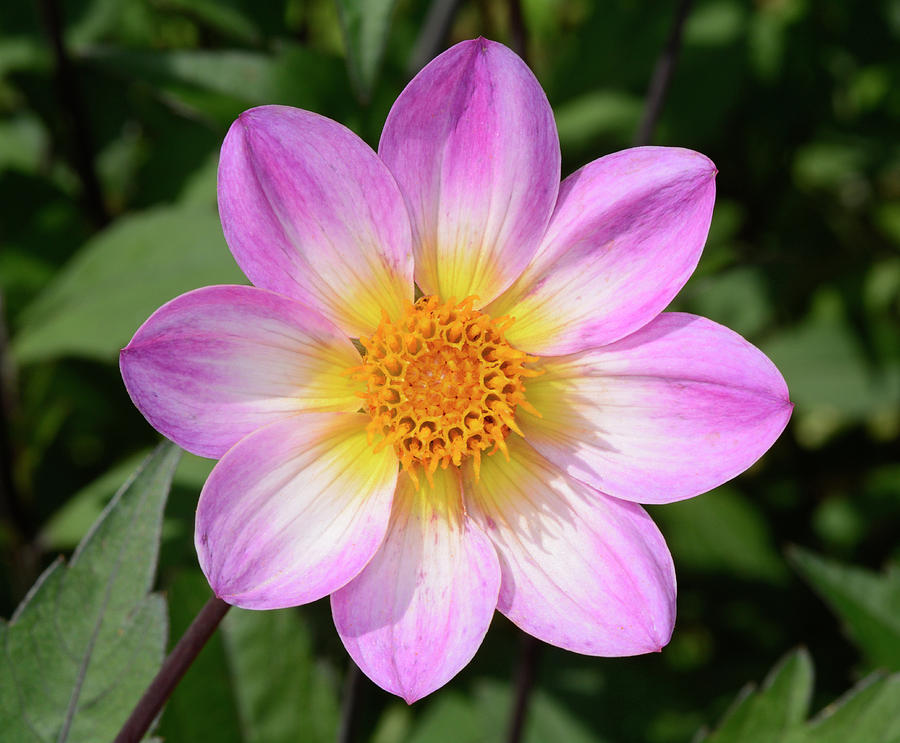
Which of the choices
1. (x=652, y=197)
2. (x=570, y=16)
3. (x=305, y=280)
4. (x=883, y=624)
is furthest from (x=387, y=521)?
(x=570, y=16)

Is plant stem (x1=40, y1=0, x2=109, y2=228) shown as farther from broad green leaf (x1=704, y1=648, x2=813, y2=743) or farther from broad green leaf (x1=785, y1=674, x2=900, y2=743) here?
broad green leaf (x1=785, y1=674, x2=900, y2=743)

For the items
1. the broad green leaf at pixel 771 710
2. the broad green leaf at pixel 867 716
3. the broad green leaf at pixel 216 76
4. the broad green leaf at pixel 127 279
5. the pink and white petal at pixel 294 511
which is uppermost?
the broad green leaf at pixel 216 76

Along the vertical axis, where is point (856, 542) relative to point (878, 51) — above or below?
below

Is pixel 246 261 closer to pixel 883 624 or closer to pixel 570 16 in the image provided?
pixel 883 624

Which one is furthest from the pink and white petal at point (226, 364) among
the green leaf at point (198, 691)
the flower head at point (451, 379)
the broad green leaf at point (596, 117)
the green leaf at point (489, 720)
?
the broad green leaf at point (596, 117)

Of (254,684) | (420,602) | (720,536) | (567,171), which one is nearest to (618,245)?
(420,602)

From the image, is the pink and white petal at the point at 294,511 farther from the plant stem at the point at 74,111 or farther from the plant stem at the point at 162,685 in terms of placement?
the plant stem at the point at 74,111

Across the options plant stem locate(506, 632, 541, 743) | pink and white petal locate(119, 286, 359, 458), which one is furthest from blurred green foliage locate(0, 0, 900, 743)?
pink and white petal locate(119, 286, 359, 458)
